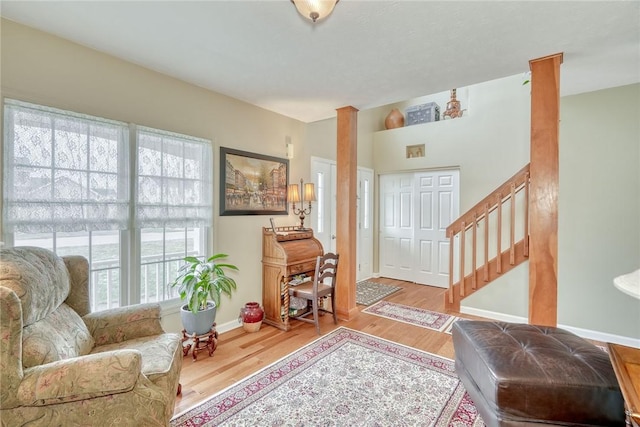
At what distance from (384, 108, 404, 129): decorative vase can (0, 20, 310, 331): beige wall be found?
210cm

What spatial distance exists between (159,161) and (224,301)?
1554mm

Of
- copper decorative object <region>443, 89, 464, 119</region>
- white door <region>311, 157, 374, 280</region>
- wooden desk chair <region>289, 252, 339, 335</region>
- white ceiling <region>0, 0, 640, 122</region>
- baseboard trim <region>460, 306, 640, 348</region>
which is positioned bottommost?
baseboard trim <region>460, 306, 640, 348</region>

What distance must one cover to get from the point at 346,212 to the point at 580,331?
2.83 m

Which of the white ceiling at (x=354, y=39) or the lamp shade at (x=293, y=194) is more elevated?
the white ceiling at (x=354, y=39)

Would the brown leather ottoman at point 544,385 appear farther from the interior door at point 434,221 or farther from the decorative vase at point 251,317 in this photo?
the interior door at point 434,221

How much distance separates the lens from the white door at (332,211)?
4.35 metres

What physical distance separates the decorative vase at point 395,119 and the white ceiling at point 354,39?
8.05 ft

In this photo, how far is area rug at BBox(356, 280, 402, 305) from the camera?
4.11 metres

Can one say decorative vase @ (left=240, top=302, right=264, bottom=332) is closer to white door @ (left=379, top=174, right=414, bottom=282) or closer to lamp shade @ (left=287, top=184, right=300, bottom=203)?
lamp shade @ (left=287, top=184, right=300, bottom=203)

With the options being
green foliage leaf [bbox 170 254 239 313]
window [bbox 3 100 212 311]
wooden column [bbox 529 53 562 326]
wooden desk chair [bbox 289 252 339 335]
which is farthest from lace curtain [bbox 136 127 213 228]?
wooden column [bbox 529 53 562 326]

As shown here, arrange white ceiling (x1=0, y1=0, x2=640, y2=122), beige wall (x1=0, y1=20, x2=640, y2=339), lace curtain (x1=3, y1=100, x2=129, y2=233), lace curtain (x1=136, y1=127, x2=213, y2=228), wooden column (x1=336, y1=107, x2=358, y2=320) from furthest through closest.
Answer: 1. wooden column (x1=336, y1=107, x2=358, y2=320)
2. lace curtain (x1=136, y1=127, x2=213, y2=228)
3. beige wall (x1=0, y1=20, x2=640, y2=339)
4. lace curtain (x1=3, y1=100, x2=129, y2=233)
5. white ceiling (x1=0, y1=0, x2=640, y2=122)

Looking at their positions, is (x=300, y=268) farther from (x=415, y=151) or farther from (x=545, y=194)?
(x=415, y=151)

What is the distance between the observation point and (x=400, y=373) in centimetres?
225

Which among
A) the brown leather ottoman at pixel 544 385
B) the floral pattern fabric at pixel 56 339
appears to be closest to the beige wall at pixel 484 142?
the floral pattern fabric at pixel 56 339
